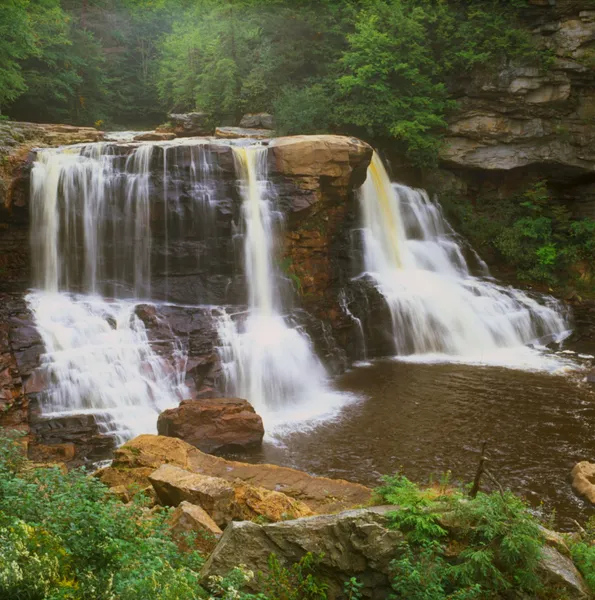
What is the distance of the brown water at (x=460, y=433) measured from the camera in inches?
369

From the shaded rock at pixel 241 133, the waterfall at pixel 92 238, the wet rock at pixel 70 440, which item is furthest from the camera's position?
the shaded rock at pixel 241 133

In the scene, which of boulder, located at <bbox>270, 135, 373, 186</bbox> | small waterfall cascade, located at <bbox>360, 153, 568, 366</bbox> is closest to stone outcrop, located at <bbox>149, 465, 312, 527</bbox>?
small waterfall cascade, located at <bbox>360, 153, 568, 366</bbox>

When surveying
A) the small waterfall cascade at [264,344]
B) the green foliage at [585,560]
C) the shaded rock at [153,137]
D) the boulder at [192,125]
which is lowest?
the green foliage at [585,560]

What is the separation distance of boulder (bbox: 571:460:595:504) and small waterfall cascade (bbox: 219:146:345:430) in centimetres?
492

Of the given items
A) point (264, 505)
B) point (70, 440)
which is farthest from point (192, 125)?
point (264, 505)

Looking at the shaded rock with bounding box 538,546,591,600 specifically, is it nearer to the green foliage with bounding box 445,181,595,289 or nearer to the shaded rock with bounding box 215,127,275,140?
the green foliage with bounding box 445,181,595,289

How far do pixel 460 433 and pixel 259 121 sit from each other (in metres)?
14.6

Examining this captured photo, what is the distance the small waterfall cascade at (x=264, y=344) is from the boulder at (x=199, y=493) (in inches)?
198

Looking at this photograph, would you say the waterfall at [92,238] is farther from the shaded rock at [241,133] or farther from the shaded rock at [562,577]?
the shaded rock at [562,577]

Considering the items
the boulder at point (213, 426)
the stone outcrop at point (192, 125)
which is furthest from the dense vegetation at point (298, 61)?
the boulder at point (213, 426)

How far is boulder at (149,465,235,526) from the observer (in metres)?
6.23

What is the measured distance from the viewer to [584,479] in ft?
29.0

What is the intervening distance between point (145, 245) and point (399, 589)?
39.4ft

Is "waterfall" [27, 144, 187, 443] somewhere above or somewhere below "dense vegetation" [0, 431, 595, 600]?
above
